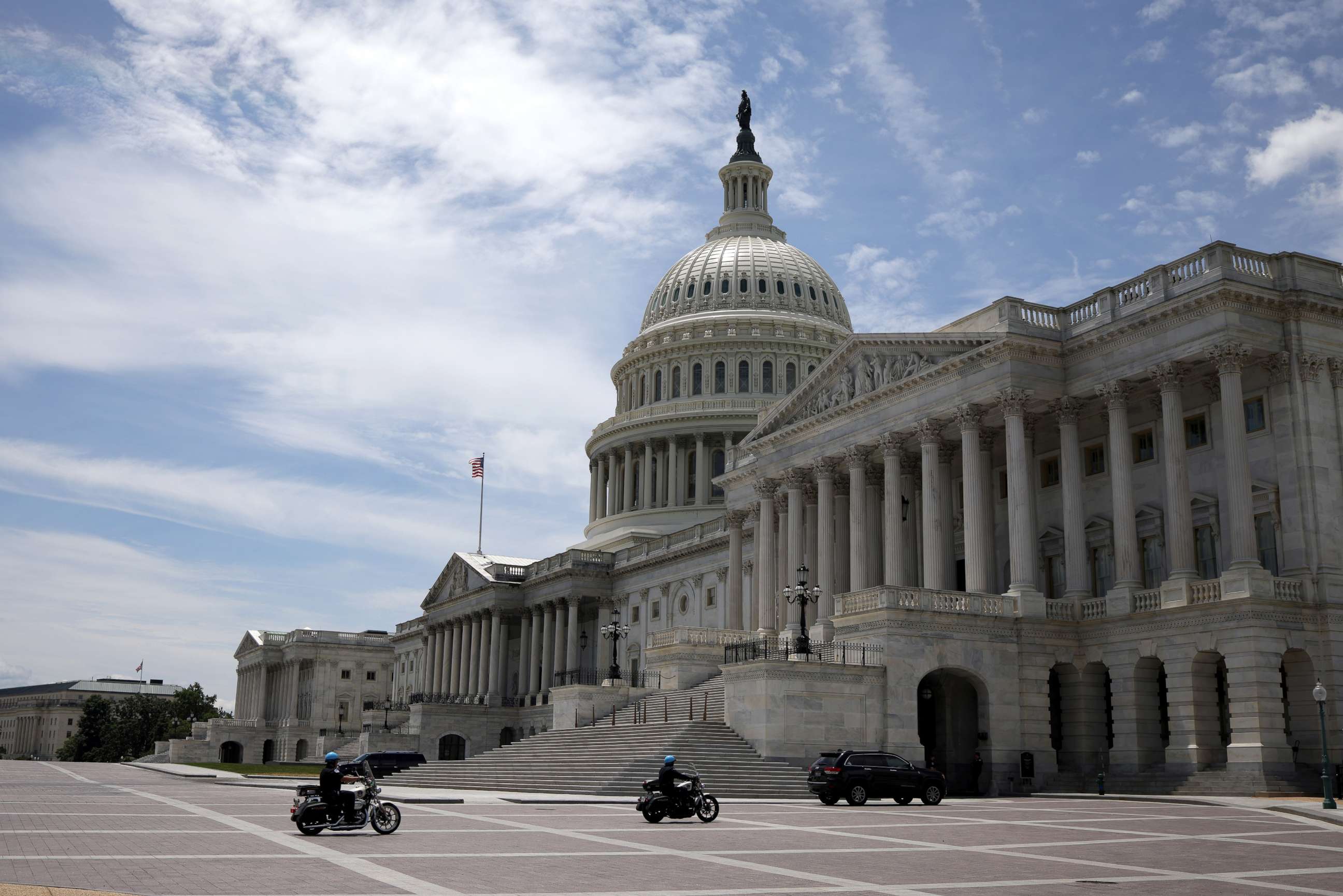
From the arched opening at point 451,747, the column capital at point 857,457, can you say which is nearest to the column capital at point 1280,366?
the column capital at point 857,457

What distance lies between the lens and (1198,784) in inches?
1756

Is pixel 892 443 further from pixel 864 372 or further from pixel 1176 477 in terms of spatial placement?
pixel 1176 477

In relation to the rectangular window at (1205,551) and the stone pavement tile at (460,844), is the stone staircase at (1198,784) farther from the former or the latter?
the stone pavement tile at (460,844)

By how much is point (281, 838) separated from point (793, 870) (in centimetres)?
1044

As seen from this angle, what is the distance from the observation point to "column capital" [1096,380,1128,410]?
5219 centimetres

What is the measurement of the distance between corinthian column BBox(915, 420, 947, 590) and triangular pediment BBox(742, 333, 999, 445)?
2.52 metres

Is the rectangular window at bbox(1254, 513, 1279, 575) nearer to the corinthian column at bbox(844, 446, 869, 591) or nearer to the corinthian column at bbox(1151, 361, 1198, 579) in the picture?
the corinthian column at bbox(1151, 361, 1198, 579)

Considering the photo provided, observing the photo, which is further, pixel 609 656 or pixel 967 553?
pixel 609 656

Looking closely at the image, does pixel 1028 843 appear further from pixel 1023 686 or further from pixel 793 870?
pixel 1023 686

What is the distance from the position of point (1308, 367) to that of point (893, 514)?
1835cm

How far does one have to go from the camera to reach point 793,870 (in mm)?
20375

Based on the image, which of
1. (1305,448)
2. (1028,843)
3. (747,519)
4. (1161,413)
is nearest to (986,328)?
(1161,413)

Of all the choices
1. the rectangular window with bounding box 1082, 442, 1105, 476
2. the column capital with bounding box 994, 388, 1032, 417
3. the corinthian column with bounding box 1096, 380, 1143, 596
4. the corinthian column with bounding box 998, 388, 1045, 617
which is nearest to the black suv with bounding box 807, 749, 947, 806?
the corinthian column with bounding box 1096, 380, 1143, 596

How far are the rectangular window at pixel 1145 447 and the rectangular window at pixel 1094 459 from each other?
1537 millimetres
